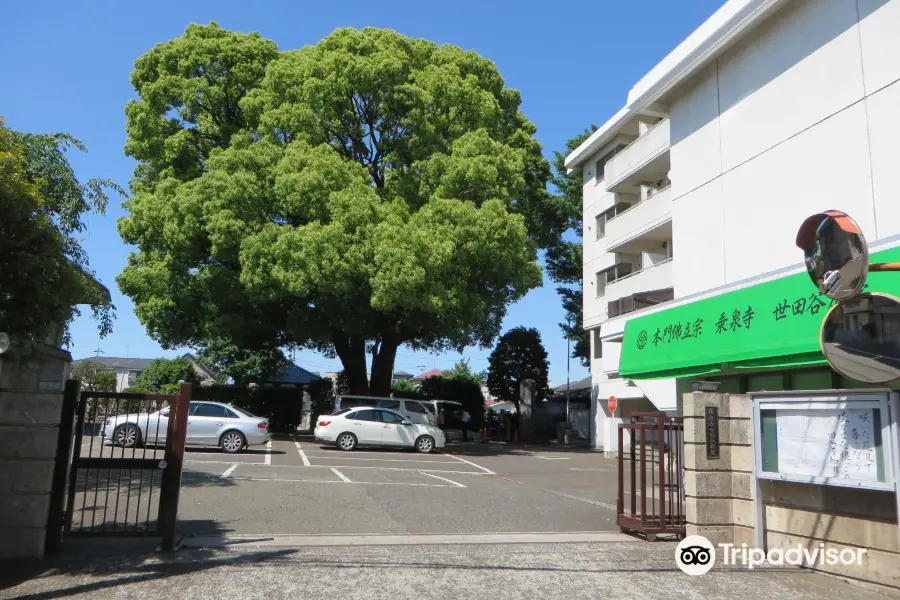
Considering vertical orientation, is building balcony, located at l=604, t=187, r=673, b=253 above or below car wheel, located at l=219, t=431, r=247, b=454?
above

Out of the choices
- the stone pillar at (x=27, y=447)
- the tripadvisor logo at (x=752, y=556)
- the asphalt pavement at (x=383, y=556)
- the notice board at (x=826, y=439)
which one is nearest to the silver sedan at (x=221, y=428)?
the asphalt pavement at (x=383, y=556)

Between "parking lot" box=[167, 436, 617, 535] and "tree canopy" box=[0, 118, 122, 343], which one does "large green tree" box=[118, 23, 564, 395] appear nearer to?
"parking lot" box=[167, 436, 617, 535]

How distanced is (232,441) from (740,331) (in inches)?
547

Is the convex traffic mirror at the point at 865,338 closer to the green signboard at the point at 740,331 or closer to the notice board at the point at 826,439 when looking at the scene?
the notice board at the point at 826,439

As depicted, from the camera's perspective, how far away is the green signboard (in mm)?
10102

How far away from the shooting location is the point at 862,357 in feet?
20.3

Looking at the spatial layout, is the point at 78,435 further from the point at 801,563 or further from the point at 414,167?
the point at 414,167

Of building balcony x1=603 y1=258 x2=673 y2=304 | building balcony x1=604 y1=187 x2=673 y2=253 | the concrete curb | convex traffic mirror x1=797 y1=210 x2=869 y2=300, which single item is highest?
Result: building balcony x1=604 y1=187 x2=673 y2=253

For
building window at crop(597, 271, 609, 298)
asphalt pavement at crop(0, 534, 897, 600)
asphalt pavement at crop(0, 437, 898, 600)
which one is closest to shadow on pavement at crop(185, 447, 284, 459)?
asphalt pavement at crop(0, 437, 898, 600)

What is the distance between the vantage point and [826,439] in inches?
275

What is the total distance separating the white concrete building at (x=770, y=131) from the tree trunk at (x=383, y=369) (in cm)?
955

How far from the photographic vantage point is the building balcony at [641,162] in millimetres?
24266

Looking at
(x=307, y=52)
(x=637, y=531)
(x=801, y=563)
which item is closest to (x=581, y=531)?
(x=637, y=531)

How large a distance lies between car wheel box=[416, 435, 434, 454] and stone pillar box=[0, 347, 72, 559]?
54.3 feet
